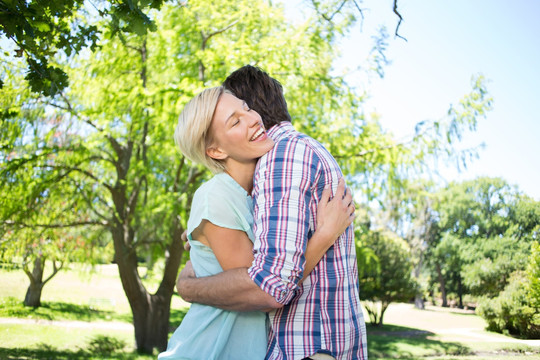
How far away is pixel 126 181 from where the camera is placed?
1056 centimetres

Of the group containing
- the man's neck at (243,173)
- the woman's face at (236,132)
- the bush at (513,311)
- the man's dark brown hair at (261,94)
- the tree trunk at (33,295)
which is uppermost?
the man's dark brown hair at (261,94)

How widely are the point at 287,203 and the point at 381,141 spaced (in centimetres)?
795

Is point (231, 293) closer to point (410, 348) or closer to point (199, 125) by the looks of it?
point (199, 125)

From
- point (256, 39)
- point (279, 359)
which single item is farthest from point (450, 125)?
point (279, 359)

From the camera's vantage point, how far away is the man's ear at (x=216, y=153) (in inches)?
75.2

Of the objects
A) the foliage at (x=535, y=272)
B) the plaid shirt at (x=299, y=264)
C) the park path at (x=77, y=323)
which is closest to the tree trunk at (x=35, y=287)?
the park path at (x=77, y=323)

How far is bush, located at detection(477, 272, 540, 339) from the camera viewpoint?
12711 mm

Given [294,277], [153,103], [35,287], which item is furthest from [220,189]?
[35,287]

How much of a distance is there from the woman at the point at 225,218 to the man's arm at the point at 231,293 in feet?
0.18

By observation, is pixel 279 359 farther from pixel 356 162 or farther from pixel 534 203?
pixel 534 203

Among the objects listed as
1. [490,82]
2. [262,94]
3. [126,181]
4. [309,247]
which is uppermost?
[490,82]

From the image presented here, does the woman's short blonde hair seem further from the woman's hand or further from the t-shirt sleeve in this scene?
the woman's hand

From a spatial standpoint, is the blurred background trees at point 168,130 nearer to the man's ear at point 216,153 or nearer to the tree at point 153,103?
the tree at point 153,103

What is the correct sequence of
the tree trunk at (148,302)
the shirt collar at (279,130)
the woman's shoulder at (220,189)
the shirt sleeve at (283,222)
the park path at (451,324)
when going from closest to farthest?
the shirt sleeve at (283,222), the woman's shoulder at (220,189), the shirt collar at (279,130), the tree trunk at (148,302), the park path at (451,324)
